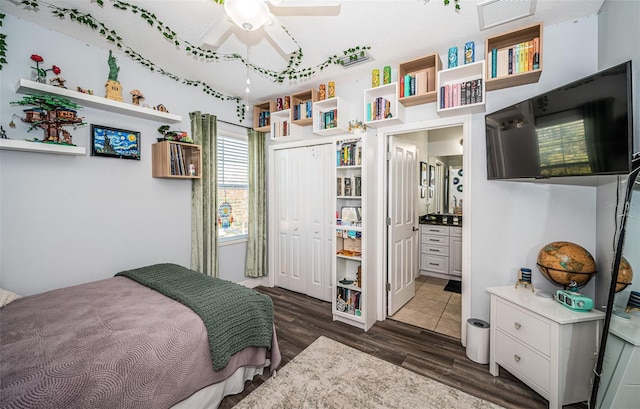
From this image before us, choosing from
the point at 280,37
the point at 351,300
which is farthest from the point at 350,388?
the point at 280,37

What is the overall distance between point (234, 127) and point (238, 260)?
6.16ft

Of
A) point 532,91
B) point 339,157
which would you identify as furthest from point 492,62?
point 339,157

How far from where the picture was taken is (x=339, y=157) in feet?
9.44

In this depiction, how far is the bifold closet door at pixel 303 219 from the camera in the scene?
3.37 m

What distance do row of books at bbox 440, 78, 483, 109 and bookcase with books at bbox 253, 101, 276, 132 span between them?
88.5 inches

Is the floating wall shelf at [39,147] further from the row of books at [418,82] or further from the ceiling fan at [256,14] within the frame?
the row of books at [418,82]

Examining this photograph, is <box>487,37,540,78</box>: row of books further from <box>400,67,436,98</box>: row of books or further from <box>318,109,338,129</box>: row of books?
<box>318,109,338,129</box>: row of books

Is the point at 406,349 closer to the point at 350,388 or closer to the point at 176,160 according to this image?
the point at 350,388

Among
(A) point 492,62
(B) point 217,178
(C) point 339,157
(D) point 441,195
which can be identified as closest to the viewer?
(A) point 492,62

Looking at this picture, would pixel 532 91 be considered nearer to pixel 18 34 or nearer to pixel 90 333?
pixel 90 333

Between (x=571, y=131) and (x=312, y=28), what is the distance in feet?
6.32

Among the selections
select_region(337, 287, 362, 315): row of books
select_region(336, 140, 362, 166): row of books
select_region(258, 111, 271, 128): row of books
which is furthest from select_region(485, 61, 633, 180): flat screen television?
select_region(258, 111, 271, 128): row of books

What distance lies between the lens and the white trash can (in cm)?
218

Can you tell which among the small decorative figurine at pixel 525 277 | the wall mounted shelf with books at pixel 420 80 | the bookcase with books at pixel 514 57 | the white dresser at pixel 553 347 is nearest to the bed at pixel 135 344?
the white dresser at pixel 553 347
